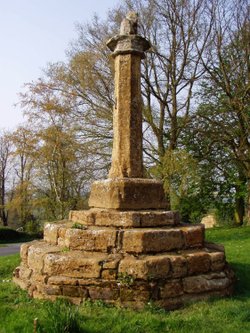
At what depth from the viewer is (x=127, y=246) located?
550cm

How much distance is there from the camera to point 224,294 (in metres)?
5.66

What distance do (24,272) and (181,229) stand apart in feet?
8.14

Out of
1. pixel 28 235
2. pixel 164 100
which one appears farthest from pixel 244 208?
pixel 28 235

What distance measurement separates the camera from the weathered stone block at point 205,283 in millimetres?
5395

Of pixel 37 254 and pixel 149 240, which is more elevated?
pixel 149 240

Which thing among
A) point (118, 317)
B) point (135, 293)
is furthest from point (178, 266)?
point (118, 317)

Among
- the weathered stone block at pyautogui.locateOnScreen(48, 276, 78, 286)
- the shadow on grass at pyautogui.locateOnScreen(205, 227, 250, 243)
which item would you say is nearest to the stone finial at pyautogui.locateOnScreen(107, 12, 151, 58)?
the weathered stone block at pyautogui.locateOnScreen(48, 276, 78, 286)

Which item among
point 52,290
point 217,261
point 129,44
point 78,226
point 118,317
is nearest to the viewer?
point 118,317

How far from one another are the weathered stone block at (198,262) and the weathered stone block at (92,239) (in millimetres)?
1090

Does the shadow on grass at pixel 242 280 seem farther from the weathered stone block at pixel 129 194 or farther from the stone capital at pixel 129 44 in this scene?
the stone capital at pixel 129 44

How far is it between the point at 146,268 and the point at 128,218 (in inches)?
37.4

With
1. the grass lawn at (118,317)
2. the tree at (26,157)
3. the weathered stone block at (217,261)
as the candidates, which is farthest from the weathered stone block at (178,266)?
the tree at (26,157)

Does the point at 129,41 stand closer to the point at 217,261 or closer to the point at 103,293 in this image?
the point at 217,261

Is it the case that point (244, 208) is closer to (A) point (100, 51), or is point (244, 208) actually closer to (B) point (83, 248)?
(A) point (100, 51)
